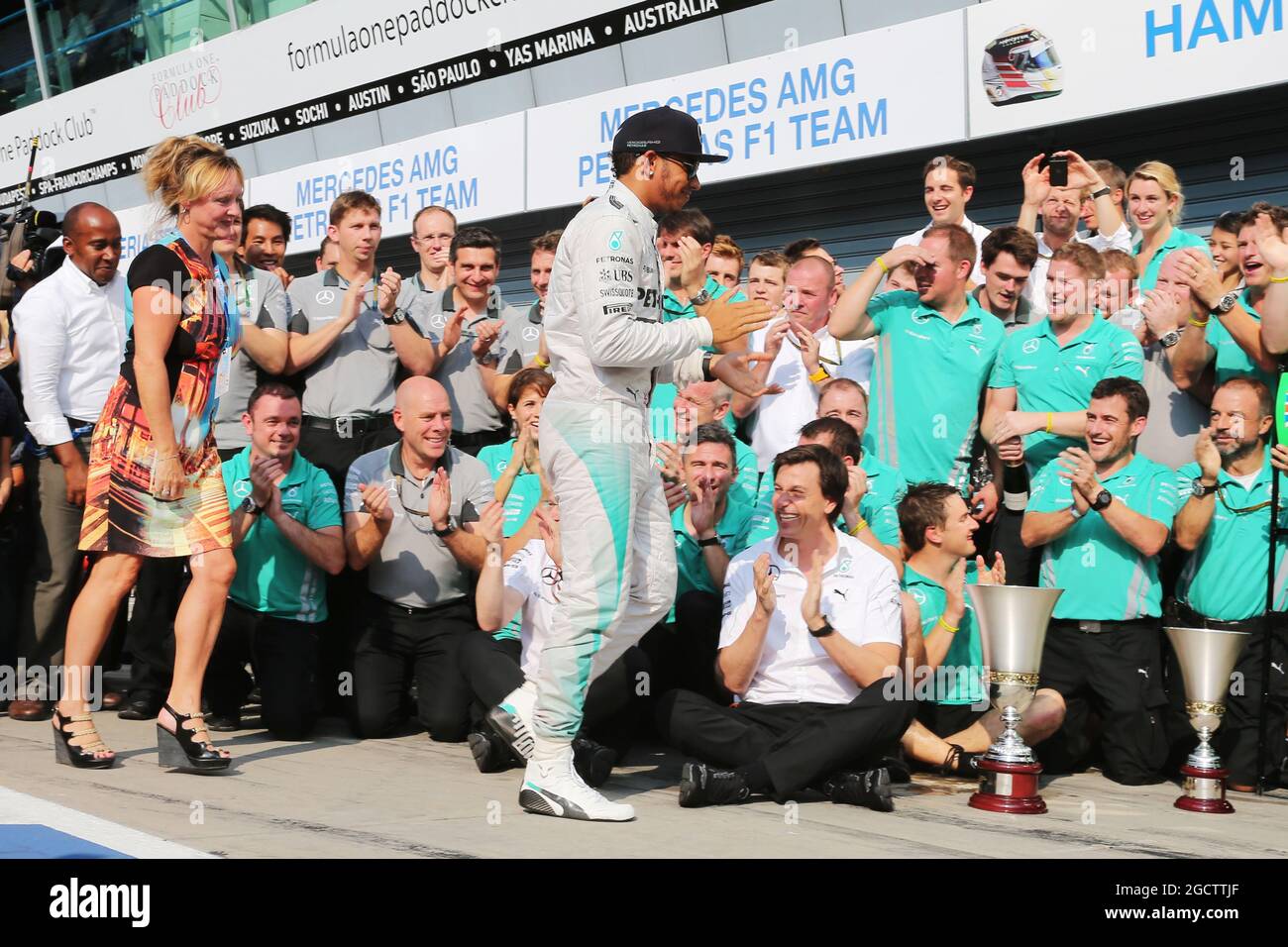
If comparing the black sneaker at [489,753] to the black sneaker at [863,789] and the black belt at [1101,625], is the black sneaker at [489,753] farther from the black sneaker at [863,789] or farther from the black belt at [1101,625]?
the black belt at [1101,625]

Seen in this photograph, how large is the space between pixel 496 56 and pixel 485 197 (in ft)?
5.28

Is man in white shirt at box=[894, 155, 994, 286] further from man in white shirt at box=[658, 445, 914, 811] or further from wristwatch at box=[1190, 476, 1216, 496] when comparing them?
man in white shirt at box=[658, 445, 914, 811]

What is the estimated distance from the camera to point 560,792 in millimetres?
4742

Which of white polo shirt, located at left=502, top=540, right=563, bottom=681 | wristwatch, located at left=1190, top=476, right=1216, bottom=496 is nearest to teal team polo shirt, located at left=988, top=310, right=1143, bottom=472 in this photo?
wristwatch, located at left=1190, top=476, right=1216, bottom=496

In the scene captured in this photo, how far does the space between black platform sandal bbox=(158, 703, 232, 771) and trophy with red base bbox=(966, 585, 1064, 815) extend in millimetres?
2819

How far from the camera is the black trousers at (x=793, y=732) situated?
16.8 ft

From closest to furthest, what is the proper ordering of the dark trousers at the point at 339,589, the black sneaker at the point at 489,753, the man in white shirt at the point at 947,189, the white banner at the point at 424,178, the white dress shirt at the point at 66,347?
the black sneaker at the point at 489,753 → the white dress shirt at the point at 66,347 → the dark trousers at the point at 339,589 → the man in white shirt at the point at 947,189 → the white banner at the point at 424,178

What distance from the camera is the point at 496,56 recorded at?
14.6 m

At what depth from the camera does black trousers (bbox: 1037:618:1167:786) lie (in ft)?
20.0

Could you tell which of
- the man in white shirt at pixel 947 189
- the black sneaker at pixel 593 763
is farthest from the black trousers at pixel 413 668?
the man in white shirt at pixel 947 189

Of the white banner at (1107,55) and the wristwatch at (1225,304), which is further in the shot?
the white banner at (1107,55)

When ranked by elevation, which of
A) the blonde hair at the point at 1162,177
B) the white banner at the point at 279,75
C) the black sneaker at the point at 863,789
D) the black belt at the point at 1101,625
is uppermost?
the white banner at the point at 279,75

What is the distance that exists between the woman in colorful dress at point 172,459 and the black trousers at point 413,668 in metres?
1.33
